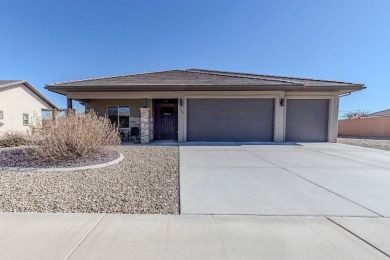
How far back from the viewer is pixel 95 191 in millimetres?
4105

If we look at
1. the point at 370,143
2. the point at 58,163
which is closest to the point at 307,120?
the point at 370,143

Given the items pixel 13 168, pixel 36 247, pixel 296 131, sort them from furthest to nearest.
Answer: pixel 296 131 → pixel 13 168 → pixel 36 247

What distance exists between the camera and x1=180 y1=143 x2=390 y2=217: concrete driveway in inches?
136

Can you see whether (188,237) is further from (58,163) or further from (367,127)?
(367,127)

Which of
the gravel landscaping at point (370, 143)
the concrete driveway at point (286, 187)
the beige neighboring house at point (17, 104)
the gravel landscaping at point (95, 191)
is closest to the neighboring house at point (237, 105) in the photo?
the gravel landscaping at point (370, 143)

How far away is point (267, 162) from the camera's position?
696 centimetres

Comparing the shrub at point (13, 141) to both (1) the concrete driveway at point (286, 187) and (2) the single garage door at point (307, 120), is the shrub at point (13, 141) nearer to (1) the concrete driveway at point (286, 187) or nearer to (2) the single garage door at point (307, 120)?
(1) the concrete driveway at point (286, 187)

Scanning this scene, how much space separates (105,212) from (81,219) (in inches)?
13.8

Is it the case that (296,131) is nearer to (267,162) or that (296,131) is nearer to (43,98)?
(267,162)

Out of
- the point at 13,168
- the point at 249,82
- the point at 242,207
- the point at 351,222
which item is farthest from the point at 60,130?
the point at 249,82

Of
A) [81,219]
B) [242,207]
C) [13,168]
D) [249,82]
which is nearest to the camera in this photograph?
[81,219]

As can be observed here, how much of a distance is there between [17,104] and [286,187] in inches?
841

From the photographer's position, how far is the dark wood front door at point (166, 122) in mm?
14047

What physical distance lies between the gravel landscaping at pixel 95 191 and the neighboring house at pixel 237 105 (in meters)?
6.63
